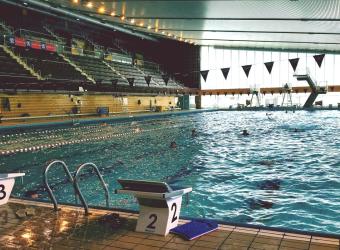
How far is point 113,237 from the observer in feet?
11.1

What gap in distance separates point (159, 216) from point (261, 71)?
118 ft

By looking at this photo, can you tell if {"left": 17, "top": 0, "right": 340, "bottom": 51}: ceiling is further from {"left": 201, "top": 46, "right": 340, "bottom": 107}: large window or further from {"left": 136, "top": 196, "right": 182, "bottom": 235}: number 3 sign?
{"left": 201, "top": 46, "right": 340, "bottom": 107}: large window

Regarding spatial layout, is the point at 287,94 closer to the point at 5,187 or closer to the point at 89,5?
the point at 89,5

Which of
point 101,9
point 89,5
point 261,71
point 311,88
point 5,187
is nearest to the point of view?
point 5,187

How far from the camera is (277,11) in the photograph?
12648mm

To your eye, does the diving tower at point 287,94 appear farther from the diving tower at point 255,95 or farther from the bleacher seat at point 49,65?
the bleacher seat at point 49,65

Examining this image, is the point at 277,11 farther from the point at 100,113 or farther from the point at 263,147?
the point at 100,113

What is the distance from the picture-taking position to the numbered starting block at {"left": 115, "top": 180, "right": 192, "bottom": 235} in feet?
10.8

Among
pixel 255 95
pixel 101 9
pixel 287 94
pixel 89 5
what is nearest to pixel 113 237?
pixel 89 5

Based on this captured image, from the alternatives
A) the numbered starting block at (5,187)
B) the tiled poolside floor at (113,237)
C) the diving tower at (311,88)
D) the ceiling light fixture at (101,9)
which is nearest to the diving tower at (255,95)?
the diving tower at (311,88)

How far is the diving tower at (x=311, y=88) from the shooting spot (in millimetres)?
29962

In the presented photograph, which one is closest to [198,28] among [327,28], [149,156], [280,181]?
[327,28]

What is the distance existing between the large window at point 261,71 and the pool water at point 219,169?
20248 mm

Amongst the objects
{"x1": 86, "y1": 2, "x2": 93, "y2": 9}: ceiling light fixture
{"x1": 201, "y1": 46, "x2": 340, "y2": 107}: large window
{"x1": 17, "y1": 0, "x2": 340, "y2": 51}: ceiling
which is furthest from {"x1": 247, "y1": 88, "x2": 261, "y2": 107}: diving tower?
{"x1": 86, "y1": 2, "x2": 93, "y2": 9}: ceiling light fixture
